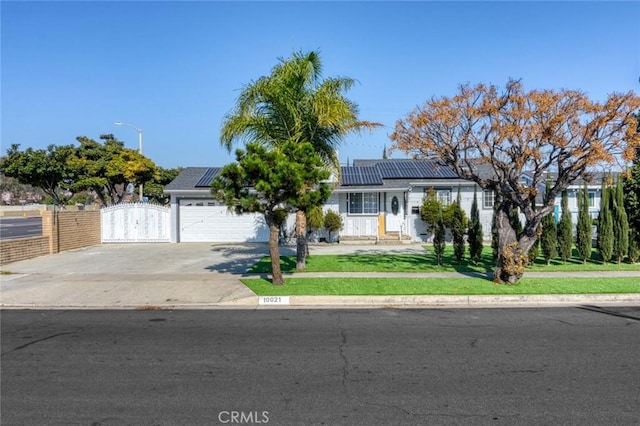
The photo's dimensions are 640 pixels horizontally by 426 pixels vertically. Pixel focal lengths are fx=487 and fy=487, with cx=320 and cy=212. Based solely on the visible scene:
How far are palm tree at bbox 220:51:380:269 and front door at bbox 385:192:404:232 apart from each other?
9.62 metres

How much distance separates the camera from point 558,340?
734cm

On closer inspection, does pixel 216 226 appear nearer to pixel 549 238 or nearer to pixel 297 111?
pixel 297 111

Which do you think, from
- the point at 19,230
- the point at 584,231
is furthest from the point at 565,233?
the point at 19,230

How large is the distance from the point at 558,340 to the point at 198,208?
1994 cm

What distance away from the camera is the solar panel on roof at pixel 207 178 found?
82.4 ft

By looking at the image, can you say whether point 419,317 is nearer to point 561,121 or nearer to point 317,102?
point 561,121

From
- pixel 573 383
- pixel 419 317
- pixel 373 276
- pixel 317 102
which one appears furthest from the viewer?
pixel 317 102

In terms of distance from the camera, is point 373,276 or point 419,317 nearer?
point 419,317

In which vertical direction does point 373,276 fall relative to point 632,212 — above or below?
below

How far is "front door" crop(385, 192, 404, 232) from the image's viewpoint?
24312 millimetres

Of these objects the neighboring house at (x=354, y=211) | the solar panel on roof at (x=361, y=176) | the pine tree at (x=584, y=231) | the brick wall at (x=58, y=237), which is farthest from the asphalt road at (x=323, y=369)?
the solar panel on roof at (x=361, y=176)

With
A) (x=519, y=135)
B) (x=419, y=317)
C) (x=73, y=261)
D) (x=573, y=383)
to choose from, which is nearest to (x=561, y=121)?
(x=519, y=135)

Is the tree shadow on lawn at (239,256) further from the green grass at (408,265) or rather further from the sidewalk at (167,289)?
the green grass at (408,265)

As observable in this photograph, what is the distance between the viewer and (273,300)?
35.3ft
